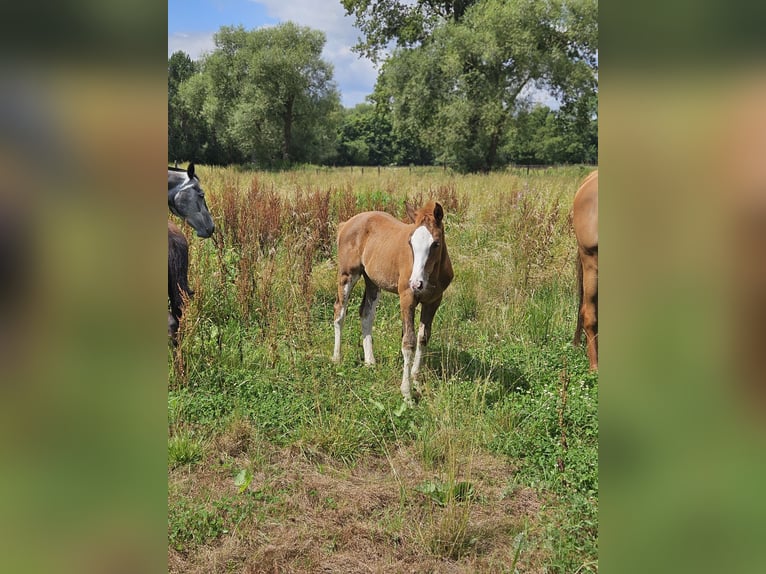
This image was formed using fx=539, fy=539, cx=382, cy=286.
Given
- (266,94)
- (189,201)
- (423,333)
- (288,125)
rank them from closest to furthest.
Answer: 1. (423,333)
2. (189,201)
3. (266,94)
4. (288,125)

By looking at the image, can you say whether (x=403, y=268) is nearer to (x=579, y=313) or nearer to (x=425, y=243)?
(x=425, y=243)

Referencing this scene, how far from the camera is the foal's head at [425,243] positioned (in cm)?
378

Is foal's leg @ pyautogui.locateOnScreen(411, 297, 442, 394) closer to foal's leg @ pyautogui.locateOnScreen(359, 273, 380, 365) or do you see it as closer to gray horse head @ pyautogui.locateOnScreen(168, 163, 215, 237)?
foal's leg @ pyautogui.locateOnScreen(359, 273, 380, 365)

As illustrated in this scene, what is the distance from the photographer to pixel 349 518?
108 inches

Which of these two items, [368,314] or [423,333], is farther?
[368,314]

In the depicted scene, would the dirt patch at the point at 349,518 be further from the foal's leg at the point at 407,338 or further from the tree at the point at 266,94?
the tree at the point at 266,94

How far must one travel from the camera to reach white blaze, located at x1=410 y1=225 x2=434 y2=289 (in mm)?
3789

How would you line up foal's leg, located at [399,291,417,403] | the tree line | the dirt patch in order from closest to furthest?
the dirt patch < foal's leg, located at [399,291,417,403] < the tree line

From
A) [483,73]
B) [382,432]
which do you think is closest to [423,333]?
[382,432]

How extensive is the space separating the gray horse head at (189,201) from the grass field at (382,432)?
492 millimetres

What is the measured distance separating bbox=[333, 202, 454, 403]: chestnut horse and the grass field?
0.32 metres

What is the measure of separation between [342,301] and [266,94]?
28.0 metres

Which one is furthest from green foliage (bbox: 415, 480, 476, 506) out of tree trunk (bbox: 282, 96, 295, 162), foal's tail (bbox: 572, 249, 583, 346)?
tree trunk (bbox: 282, 96, 295, 162)
